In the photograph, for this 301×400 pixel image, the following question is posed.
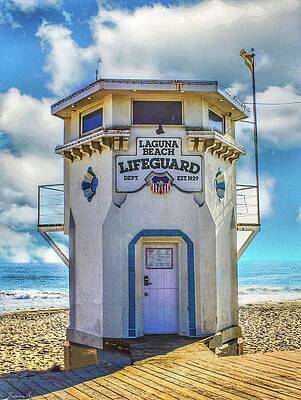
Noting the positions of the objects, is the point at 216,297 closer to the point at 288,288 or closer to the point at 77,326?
the point at 77,326

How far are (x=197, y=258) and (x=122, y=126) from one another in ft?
11.6

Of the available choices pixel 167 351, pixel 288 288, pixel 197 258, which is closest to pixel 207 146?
pixel 197 258

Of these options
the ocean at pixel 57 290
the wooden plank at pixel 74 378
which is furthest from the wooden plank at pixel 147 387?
the ocean at pixel 57 290

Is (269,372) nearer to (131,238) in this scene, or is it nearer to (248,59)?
(131,238)

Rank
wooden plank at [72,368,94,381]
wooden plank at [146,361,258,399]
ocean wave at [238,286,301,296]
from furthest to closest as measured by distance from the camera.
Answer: ocean wave at [238,286,301,296], wooden plank at [72,368,94,381], wooden plank at [146,361,258,399]

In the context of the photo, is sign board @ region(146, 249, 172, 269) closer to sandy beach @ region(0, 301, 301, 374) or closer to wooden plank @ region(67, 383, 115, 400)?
wooden plank @ region(67, 383, 115, 400)

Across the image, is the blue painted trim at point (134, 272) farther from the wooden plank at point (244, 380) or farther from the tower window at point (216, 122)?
the tower window at point (216, 122)

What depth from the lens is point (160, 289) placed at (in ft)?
39.1

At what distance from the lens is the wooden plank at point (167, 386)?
280 inches

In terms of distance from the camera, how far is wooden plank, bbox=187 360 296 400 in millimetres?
7188

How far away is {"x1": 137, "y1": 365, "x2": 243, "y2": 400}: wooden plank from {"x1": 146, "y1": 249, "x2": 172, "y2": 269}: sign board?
10.9 ft

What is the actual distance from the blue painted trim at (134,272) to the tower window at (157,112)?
8.49ft

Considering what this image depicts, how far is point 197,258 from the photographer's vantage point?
11828 millimetres

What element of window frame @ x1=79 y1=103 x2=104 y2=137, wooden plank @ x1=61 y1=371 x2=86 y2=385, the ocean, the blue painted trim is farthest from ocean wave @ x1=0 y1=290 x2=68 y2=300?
wooden plank @ x1=61 y1=371 x2=86 y2=385
